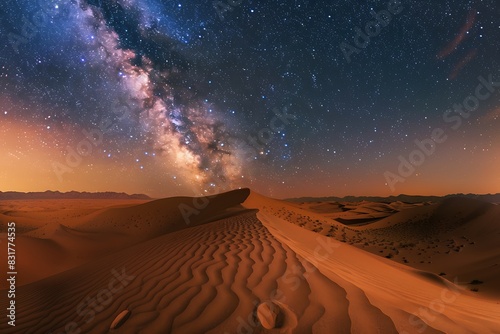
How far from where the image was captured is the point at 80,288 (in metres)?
4.34

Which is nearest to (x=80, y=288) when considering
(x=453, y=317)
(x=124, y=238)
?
(x=453, y=317)

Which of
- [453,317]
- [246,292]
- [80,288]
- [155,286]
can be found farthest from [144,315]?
[453,317]

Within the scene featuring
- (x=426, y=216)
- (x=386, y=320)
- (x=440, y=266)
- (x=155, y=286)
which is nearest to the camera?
(x=386, y=320)

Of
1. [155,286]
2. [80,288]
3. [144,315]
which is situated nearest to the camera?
[144,315]

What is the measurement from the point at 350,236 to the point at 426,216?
281 inches

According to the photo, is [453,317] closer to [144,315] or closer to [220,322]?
[220,322]

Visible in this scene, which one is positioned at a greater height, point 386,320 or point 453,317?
point 386,320

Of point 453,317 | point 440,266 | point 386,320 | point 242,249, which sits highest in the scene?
point 242,249

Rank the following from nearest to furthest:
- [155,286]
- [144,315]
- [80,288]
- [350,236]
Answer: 1. [144,315]
2. [155,286]
3. [80,288]
4. [350,236]

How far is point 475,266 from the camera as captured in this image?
8.51m

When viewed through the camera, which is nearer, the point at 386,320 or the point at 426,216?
the point at 386,320

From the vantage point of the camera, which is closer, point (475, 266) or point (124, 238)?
point (475, 266)

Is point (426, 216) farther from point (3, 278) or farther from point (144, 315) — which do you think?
point (3, 278)

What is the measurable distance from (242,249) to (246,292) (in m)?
2.00
